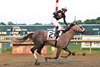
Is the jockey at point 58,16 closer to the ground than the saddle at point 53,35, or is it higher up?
higher up

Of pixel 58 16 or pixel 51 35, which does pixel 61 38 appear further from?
pixel 58 16

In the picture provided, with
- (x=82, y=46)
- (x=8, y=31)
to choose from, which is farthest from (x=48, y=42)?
(x=8, y=31)

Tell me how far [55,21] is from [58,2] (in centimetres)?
194

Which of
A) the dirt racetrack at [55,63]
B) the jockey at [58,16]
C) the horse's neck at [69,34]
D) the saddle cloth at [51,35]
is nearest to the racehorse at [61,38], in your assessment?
the horse's neck at [69,34]

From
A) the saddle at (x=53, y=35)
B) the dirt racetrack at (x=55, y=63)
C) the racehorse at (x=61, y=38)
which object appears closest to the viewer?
the dirt racetrack at (x=55, y=63)

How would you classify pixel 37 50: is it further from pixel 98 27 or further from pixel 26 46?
pixel 98 27

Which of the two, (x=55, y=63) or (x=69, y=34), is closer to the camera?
(x=69, y=34)

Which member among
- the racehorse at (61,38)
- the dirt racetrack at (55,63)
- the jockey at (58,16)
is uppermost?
the jockey at (58,16)

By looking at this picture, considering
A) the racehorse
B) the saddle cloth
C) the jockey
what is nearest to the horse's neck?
the racehorse

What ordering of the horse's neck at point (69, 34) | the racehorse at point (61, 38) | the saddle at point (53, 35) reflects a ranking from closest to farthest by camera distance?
the racehorse at point (61, 38), the horse's neck at point (69, 34), the saddle at point (53, 35)

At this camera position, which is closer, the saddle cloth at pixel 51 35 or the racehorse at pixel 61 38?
the racehorse at pixel 61 38

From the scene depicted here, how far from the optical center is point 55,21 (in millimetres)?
12758

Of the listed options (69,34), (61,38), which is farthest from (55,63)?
(69,34)

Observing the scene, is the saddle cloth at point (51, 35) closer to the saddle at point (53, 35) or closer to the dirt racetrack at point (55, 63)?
the saddle at point (53, 35)
